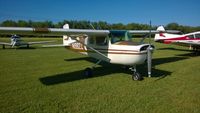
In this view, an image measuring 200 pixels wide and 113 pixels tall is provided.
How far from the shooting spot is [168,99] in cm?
549

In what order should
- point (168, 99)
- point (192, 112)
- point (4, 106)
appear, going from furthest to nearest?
1. point (168, 99)
2. point (4, 106)
3. point (192, 112)

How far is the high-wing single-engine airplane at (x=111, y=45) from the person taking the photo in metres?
7.07

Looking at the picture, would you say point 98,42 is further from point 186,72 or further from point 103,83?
point 186,72

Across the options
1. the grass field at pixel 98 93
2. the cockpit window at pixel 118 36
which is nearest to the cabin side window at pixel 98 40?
the cockpit window at pixel 118 36

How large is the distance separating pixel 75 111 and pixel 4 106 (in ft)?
5.84

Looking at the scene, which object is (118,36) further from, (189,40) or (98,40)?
(189,40)

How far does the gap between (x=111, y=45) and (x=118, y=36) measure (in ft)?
1.59

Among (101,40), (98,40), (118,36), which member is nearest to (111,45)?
(118,36)

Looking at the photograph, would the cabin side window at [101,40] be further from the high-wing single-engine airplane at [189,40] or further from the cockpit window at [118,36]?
the high-wing single-engine airplane at [189,40]

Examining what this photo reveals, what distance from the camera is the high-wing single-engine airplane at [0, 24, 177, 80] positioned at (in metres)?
7.07

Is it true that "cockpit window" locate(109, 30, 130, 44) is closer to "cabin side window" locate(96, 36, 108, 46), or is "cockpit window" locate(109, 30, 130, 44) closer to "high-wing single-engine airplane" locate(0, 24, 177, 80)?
"high-wing single-engine airplane" locate(0, 24, 177, 80)

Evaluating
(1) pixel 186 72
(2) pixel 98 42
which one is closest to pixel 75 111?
(2) pixel 98 42

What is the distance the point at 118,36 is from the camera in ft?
26.9

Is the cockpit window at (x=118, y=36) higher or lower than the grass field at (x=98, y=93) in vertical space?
higher
